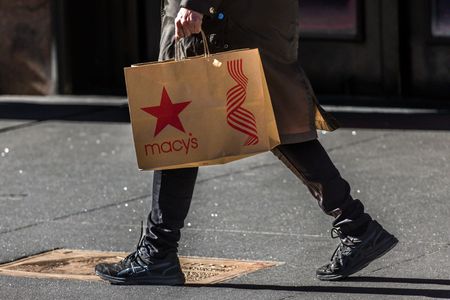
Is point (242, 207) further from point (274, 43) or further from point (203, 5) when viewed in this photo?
point (203, 5)

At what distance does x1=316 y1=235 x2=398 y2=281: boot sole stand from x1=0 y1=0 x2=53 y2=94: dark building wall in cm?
599

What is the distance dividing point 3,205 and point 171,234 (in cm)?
210

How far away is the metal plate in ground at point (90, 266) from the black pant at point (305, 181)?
0.25 meters

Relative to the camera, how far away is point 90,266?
5.82 meters

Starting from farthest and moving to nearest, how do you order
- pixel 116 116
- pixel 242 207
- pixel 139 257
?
pixel 116 116, pixel 242 207, pixel 139 257

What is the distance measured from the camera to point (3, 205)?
7.23m

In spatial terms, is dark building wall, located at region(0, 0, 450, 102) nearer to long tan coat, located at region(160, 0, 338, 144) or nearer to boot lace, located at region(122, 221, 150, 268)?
long tan coat, located at region(160, 0, 338, 144)

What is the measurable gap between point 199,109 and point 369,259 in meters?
0.97

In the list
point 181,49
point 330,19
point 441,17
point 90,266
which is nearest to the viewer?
point 181,49

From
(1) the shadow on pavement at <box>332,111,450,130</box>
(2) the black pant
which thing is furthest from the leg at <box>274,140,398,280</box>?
(1) the shadow on pavement at <box>332,111,450,130</box>

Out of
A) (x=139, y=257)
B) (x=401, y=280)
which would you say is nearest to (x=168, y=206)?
(x=139, y=257)

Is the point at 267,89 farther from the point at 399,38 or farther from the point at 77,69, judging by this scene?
the point at 77,69

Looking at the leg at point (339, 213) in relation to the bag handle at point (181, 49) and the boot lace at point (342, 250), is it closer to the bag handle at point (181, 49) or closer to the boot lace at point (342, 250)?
the boot lace at point (342, 250)

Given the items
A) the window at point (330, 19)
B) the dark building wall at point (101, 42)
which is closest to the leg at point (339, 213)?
the window at point (330, 19)
